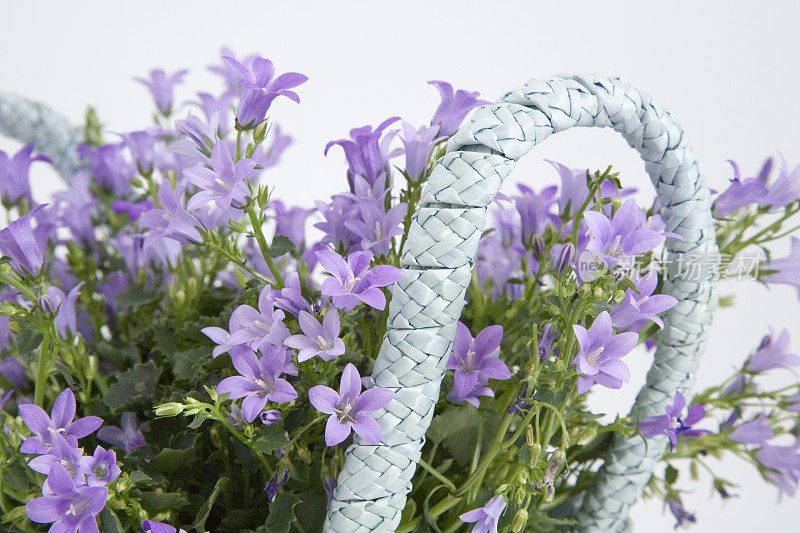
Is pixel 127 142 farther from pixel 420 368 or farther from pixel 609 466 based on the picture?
pixel 609 466

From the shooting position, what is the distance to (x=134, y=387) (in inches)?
28.1

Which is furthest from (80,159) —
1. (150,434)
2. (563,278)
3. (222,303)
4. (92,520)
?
(563,278)

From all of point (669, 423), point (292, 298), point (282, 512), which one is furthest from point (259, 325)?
point (669, 423)

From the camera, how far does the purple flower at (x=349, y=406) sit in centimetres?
52

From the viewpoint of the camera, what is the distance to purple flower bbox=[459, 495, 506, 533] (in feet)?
1.86

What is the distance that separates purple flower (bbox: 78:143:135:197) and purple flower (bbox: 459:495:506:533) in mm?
618

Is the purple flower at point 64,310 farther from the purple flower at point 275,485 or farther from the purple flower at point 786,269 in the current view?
the purple flower at point 786,269

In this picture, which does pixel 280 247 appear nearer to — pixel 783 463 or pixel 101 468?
pixel 101 468

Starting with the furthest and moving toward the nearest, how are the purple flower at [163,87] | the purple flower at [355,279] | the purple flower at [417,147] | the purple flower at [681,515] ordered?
the purple flower at [163,87] < the purple flower at [681,515] < the purple flower at [417,147] < the purple flower at [355,279]

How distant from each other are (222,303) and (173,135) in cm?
26

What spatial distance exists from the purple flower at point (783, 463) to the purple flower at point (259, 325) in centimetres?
60

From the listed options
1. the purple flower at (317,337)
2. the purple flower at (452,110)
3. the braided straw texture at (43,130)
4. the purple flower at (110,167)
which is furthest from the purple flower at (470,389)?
the braided straw texture at (43,130)

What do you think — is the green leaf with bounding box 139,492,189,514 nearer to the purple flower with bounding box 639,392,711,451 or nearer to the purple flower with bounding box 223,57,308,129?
the purple flower with bounding box 223,57,308,129

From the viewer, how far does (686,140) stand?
0.65 meters
